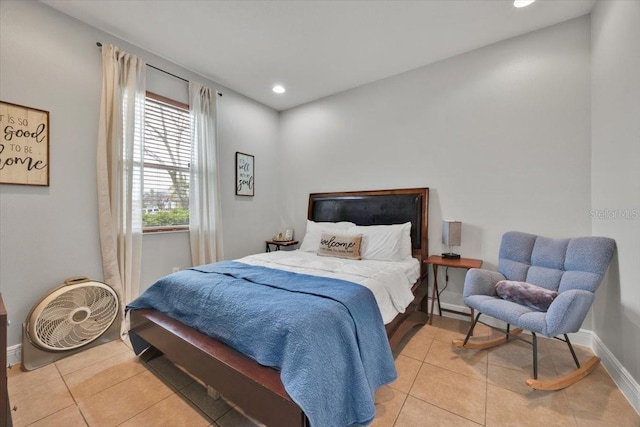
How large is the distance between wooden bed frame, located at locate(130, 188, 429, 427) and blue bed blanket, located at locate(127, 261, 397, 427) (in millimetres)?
53

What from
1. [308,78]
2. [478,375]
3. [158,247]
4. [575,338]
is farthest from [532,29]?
[158,247]

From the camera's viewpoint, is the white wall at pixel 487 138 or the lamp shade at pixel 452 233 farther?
the lamp shade at pixel 452 233

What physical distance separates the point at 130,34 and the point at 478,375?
13.7 ft

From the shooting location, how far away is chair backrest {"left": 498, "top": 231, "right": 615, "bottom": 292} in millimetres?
1908

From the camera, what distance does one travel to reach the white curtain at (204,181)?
10.5 ft

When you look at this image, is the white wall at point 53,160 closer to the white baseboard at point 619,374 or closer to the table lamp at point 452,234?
the table lamp at point 452,234

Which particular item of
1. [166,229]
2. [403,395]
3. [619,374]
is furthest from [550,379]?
[166,229]

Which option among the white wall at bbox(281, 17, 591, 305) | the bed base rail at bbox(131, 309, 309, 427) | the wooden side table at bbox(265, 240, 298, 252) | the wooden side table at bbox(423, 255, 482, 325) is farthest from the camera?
the wooden side table at bbox(265, 240, 298, 252)

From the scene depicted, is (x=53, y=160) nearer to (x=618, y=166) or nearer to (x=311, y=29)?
(x=311, y=29)

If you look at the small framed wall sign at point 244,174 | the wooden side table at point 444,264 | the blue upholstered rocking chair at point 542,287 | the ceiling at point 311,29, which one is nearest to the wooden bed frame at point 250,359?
the wooden side table at point 444,264

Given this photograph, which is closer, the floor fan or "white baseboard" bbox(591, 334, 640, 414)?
"white baseboard" bbox(591, 334, 640, 414)

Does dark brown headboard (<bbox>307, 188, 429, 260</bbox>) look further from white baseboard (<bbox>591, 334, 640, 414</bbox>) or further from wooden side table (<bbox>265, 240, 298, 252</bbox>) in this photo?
white baseboard (<bbox>591, 334, 640, 414</bbox>)

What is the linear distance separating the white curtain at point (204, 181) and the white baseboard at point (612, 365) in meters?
3.22

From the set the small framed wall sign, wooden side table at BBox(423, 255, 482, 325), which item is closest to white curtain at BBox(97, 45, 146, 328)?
the small framed wall sign
